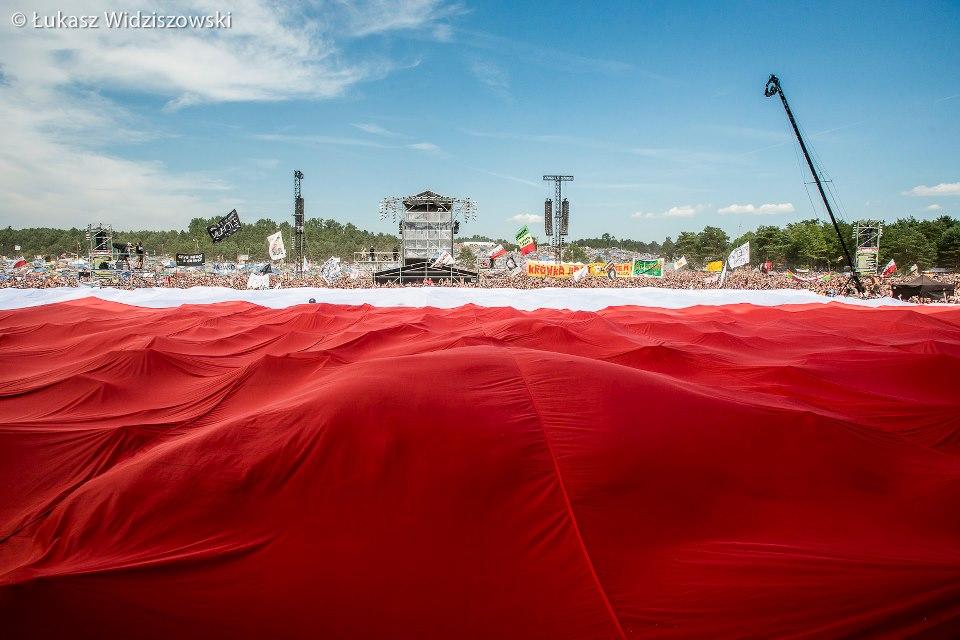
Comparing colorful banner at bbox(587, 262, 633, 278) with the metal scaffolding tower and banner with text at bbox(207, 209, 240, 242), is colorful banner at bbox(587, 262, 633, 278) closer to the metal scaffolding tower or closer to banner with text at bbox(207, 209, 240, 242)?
the metal scaffolding tower

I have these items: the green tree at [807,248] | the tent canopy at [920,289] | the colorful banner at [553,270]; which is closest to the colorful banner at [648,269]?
the colorful banner at [553,270]

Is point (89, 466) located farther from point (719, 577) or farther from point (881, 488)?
point (881, 488)

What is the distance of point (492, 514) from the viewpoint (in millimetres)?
5043

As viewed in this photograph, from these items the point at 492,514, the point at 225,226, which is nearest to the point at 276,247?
the point at 225,226

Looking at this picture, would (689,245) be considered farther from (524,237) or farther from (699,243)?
(524,237)

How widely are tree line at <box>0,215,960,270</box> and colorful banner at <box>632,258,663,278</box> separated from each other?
91.8 feet

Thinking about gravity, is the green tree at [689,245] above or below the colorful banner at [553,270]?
above

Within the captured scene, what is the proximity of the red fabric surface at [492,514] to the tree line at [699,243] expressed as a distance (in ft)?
214

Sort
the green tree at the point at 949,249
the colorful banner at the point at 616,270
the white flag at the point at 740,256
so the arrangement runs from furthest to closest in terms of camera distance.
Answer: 1. the green tree at the point at 949,249
2. the colorful banner at the point at 616,270
3. the white flag at the point at 740,256

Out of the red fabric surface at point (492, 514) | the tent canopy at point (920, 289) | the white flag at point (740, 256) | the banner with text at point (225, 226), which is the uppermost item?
the banner with text at point (225, 226)

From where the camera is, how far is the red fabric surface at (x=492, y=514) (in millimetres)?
4129

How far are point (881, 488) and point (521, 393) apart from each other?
3.79 metres

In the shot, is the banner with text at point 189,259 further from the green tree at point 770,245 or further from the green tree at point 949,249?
the green tree at point 949,249

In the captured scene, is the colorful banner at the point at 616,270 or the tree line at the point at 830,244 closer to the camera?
the colorful banner at the point at 616,270
